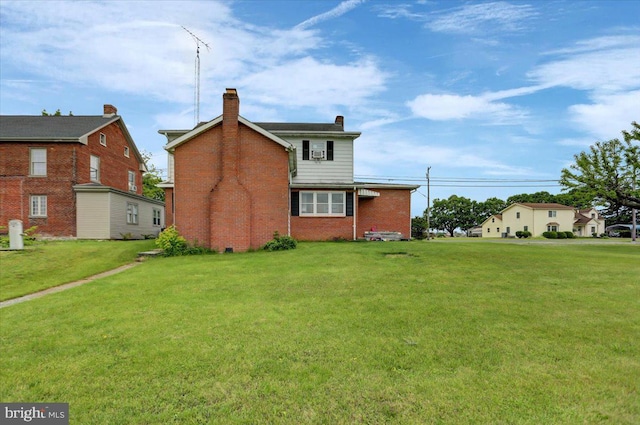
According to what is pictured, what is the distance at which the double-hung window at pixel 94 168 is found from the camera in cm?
2506

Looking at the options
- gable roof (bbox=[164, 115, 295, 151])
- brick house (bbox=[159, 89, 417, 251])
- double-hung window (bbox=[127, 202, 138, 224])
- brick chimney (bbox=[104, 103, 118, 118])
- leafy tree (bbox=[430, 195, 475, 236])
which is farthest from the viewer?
leafy tree (bbox=[430, 195, 475, 236])

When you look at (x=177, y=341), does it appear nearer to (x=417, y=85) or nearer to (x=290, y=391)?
(x=290, y=391)

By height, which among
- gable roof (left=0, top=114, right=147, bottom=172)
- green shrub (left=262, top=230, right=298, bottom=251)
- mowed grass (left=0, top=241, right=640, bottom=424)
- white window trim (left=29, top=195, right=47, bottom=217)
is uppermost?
gable roof (left=0, top=114, right=147, bottom=172)

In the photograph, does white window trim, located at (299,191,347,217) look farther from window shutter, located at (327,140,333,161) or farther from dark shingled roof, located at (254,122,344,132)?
dark shingled roof, located at (254,122,344,132)

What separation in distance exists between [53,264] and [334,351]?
1428 cm

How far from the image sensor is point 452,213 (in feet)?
269

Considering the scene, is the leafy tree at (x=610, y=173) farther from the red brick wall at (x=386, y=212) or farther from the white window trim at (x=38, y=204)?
the white window trim at (x=38, y=204)

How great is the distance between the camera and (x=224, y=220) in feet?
54.7

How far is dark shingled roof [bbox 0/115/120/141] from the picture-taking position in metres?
23.3

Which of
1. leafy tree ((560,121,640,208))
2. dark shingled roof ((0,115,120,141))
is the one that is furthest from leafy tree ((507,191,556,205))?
dark shingled roof ((0,115,120,141))

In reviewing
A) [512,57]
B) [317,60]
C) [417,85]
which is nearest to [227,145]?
[317,60]

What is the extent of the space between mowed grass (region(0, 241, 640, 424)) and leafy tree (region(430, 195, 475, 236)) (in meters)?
76.8

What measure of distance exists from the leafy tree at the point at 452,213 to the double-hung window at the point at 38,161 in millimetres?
76569

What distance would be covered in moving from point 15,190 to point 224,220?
17452mm
